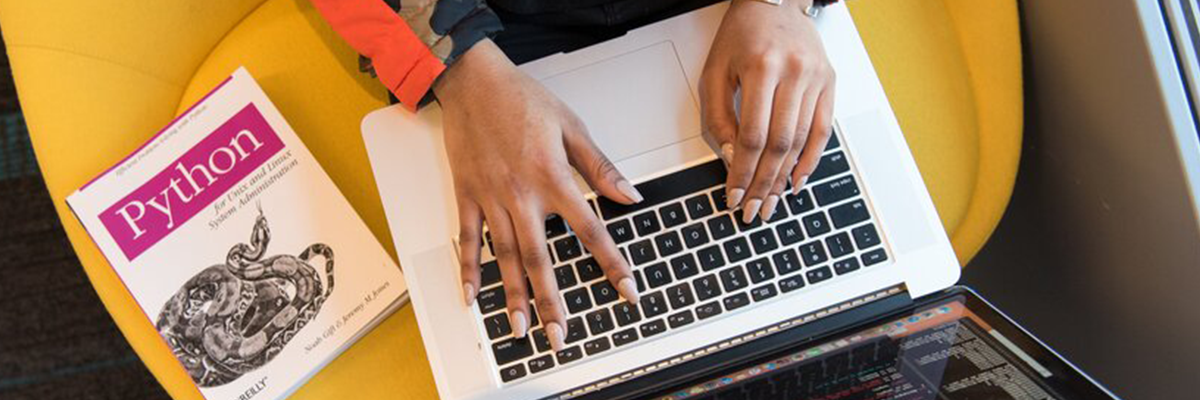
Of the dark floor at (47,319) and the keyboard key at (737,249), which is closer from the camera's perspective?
the keyboard key at (737,249)

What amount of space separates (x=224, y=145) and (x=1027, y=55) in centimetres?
77

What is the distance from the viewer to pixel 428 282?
801 millimetres

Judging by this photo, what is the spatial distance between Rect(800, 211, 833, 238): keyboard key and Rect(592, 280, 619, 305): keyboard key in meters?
0.17

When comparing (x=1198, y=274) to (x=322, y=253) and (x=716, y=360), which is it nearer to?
(x=716, y=360)

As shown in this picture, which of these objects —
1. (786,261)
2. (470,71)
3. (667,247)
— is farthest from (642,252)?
(470,71)

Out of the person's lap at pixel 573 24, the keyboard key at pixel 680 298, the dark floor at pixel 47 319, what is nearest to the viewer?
the keyboard key at pixel 680 298

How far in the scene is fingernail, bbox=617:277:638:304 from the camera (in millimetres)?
767

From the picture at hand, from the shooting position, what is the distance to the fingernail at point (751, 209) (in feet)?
2.57

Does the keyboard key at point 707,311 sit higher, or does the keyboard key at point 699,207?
the keyboard key at point 699,207

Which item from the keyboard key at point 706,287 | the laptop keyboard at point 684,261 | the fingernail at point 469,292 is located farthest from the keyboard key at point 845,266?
the fingernail at point 469,292

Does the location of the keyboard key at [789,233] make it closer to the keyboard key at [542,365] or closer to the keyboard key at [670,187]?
the keyboard key at [670,187]

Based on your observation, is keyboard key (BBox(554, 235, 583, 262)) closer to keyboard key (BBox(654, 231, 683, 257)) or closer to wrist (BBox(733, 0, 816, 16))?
keyboard key (BBox(654, 231, 683, 257))

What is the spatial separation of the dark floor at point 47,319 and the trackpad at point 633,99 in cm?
94

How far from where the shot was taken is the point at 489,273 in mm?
804
